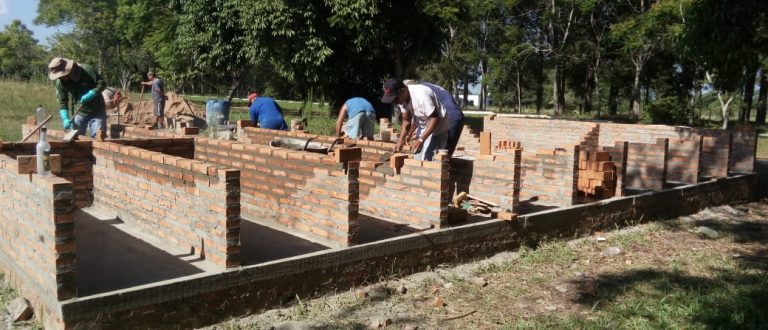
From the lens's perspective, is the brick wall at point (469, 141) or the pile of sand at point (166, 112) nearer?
the brick wall at point (469, 141)

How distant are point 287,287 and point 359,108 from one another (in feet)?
17.1

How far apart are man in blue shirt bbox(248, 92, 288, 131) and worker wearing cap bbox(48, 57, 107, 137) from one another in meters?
2.28

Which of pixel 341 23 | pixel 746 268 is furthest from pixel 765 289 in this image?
pixel 341 23

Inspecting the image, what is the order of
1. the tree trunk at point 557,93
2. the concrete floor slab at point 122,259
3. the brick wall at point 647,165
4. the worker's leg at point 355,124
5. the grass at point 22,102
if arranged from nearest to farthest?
the concrete floor slab at point 122,259 → the brick wall at point 647,165 → the worker's leg at point 355,124 → the grass at point 22,102 → the tree trunk at point 557,93

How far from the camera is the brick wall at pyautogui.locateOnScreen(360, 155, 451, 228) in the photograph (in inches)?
234

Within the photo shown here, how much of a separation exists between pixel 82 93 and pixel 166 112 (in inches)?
453

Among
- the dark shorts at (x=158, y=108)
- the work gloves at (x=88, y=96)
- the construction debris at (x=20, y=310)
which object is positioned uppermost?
the work gloves at (x=88, y=96)

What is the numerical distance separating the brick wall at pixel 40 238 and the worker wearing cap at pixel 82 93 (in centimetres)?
341

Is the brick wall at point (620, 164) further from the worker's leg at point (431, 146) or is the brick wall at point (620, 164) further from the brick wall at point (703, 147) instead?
the worker's leg at point (431, 146)

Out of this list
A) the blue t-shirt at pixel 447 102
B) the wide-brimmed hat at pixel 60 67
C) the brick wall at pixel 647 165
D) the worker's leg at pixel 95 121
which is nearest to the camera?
the blue t-shirt at pixel 447 102

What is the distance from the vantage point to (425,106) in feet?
22.4

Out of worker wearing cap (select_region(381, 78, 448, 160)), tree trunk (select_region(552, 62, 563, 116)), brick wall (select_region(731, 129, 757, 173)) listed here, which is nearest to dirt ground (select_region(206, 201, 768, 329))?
worker wearing cap (select_region(381, 78, 448, 160))

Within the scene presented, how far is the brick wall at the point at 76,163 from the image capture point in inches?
A: 267

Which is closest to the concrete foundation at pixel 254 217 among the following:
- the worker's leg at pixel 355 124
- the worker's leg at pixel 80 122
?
the worker's leg at pixel 80 122
